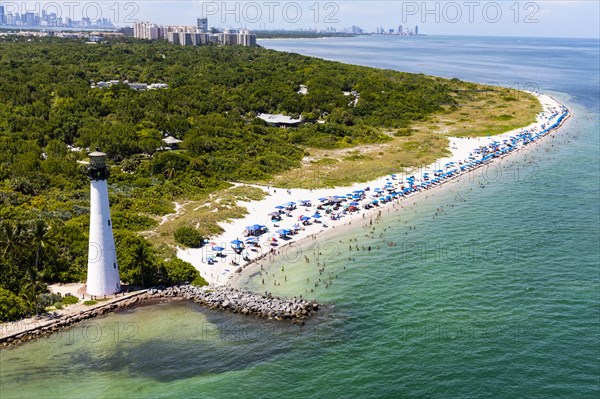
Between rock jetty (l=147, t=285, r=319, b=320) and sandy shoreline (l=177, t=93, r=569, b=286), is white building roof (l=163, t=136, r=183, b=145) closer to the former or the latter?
sandy shoreline (l=177, t=93, r=569, b=286)

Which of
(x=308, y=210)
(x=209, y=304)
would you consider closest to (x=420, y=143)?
(x=308, y=210)

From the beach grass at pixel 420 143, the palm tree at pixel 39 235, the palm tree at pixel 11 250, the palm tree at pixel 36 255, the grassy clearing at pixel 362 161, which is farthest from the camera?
the beach grass at pixel 420 143

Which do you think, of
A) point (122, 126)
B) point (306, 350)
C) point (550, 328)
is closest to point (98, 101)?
point (122, 126)

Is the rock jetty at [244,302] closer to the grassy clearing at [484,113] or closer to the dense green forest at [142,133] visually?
the dense green forest at [142,133]

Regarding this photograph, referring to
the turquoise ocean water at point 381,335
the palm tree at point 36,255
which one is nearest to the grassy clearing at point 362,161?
the turquoise ocean water at point 381,335

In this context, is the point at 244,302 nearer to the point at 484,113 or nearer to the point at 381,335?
the point at 381,335
